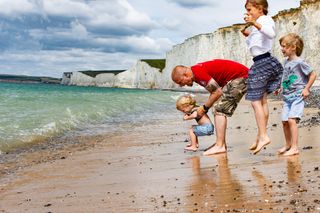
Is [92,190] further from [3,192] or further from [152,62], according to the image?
[152,62]

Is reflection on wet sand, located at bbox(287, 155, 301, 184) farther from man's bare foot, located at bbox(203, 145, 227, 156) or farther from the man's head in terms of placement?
the man's head

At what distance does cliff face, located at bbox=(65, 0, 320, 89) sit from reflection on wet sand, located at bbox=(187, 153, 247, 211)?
573cm

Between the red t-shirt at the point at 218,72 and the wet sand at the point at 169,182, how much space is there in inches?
35.4


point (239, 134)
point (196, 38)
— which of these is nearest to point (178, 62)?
point (196, 38)

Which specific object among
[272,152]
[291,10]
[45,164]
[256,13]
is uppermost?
[291,10]

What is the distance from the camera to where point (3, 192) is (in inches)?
169

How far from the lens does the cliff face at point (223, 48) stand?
151ft

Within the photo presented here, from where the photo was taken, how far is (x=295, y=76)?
5.25 metres

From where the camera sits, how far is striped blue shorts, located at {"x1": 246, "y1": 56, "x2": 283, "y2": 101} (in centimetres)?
509

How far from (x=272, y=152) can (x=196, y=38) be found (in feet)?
232

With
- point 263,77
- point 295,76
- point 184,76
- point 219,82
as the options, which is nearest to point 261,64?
point 263,77

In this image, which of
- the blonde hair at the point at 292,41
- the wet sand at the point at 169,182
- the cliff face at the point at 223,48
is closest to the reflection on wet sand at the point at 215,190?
the wet sand at the point at 169,182

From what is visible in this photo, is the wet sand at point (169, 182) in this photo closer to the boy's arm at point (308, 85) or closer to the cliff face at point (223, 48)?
the boy's arm at point (308, 85)

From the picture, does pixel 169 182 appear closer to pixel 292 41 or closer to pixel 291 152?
pixel 291 152
